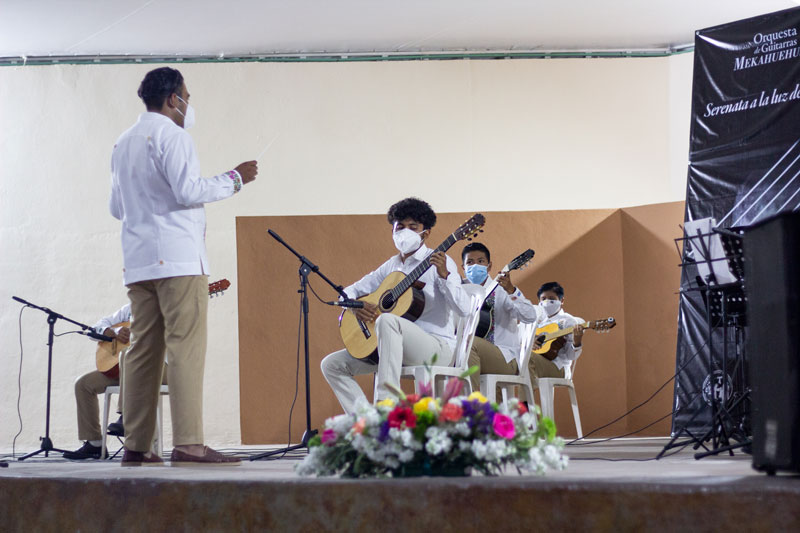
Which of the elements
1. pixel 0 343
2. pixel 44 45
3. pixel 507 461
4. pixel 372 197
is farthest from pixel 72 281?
pixel 507 461

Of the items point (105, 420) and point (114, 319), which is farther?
point (114, 319)

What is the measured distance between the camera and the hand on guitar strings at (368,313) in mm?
4750

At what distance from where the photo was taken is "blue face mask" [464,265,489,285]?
598 centimetres

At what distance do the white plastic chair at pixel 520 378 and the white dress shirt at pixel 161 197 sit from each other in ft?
6.66

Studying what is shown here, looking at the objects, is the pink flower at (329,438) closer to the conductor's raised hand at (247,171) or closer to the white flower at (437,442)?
the white flower at (437,442)

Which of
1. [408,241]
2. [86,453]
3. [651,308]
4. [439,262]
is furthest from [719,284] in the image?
[86,453]

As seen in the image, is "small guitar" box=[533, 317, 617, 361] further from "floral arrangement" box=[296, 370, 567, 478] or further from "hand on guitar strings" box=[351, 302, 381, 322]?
"floral arrangement" box=[296, 370, 567, 478]

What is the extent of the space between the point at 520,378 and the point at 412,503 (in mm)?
3095

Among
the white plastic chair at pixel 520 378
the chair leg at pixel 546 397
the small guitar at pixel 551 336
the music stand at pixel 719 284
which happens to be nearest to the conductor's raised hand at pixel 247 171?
the music stand at pixel 719 284

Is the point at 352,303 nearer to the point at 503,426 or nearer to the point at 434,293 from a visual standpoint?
the point at 434,293

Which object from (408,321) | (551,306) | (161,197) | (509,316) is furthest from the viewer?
(551,306)

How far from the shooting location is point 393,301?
479 cm

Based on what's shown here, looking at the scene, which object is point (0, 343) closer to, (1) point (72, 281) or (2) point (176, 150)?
(1) point (72, 281)

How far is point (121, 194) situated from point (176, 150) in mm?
318
